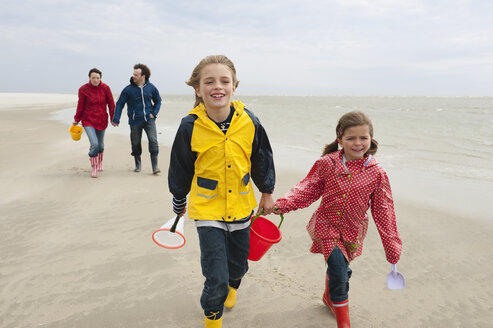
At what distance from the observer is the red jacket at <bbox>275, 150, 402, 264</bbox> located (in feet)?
7.96

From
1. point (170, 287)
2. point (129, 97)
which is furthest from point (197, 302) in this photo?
point (129, 97)

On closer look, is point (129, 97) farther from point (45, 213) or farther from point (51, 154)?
point (51, 154)

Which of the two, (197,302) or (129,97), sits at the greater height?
(129,97)

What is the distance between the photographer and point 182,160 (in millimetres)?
2348

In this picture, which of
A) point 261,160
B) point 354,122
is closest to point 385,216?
point 354,122

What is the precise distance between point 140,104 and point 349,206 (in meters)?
5.17

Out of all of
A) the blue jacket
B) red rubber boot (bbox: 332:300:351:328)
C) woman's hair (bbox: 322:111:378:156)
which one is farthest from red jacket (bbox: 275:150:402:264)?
the blue jacket

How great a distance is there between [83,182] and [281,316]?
4.68 metres

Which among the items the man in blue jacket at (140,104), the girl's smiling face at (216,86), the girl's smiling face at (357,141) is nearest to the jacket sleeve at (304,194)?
the girl's smiling face at (357,141)

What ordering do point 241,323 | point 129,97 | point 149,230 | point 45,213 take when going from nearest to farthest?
1. point 241,323
2. point 149,230
3. point 45,213
4. point 129,97

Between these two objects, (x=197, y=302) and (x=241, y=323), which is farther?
(x=197, y=302)

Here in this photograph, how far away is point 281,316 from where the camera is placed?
273cm

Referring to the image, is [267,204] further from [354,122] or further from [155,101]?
[155,101]

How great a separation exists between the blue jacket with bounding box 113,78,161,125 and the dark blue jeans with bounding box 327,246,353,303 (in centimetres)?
513
